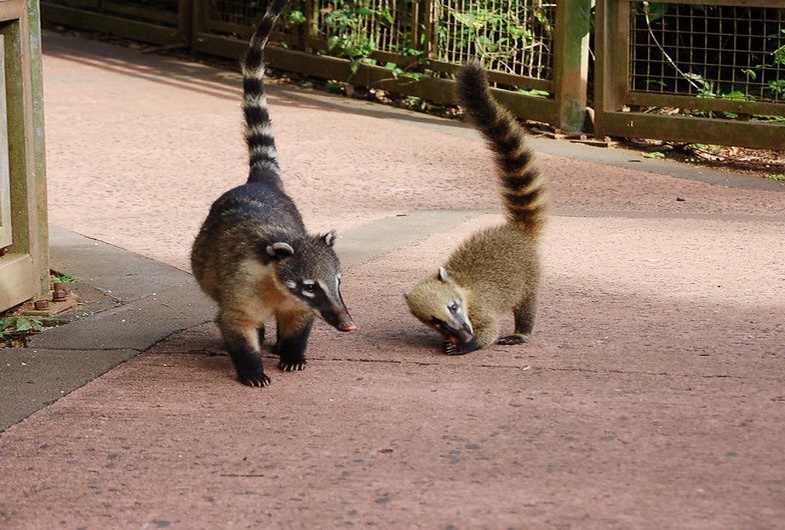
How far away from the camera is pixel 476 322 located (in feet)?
17.0

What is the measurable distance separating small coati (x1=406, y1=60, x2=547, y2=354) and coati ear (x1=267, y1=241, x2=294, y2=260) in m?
0.68

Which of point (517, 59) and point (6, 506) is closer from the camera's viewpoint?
point (6, 506)

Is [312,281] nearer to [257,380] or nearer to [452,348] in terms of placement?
[257,380]

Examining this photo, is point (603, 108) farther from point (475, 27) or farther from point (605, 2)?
point (475, 27)

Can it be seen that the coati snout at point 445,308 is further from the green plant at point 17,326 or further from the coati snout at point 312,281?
the green plant at point 17,326

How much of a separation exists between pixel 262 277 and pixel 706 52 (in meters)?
6.15

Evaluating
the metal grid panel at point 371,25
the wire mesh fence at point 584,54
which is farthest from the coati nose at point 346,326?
the metal grid panel at point 371,25

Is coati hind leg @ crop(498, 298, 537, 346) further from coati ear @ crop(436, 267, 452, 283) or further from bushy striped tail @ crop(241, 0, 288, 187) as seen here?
bushy striped tail @ crop(241, 0, 288, 187)

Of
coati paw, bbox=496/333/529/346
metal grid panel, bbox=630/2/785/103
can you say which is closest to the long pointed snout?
coati paw, bbox=496/333/529/346

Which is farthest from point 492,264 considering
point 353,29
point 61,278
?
point 353,29

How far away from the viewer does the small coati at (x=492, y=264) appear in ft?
16.8

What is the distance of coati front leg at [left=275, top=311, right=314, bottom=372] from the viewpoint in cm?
492

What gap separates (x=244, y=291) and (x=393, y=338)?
830 millimetres

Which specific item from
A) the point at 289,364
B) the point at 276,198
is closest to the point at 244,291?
the point at 289,364
